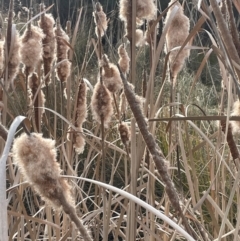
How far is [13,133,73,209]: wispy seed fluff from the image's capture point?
1.54ft

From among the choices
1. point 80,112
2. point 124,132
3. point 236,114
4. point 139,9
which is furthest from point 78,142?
point 236,114

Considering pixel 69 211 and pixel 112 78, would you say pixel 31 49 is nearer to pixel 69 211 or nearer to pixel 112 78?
pixel 112 78

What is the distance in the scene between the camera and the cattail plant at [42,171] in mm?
470

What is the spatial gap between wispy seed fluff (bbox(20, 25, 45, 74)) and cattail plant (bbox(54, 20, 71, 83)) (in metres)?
0.09

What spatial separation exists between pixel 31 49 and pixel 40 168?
49 cm

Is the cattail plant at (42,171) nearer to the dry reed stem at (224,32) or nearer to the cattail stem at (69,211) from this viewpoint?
the cattail stem at (69,211)

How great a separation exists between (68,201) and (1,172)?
0.31 feet

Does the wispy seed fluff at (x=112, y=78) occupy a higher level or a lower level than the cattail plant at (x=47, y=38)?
lower

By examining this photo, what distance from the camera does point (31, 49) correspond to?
914 millimetres

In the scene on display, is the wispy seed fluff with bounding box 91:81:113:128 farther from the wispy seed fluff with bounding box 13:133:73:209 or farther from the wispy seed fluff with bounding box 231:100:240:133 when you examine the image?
the wispy seed fluff with bounding box 13:133:73:209

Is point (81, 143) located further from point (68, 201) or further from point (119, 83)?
point (68, 201)

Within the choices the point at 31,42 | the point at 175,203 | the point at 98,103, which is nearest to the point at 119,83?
the point at 98,103

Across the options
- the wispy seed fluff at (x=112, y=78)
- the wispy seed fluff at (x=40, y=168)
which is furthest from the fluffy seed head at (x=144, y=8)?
the wispy seed fluff at (x=40, y=168)

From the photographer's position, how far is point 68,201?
49cm
